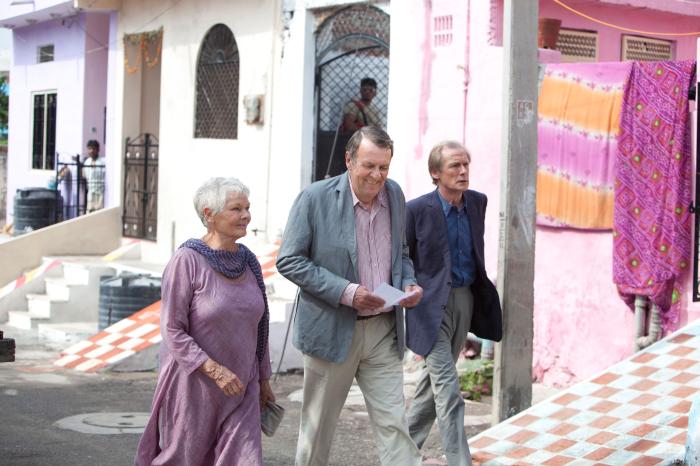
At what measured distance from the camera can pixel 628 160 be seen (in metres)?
8.88

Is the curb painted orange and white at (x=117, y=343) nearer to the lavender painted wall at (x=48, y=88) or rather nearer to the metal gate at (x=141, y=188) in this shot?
the metal gate at (x=141, y=188)

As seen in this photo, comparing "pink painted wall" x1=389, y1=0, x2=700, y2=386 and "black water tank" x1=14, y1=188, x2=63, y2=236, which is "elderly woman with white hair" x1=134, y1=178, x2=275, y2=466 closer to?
"pink painted wall" x1=389, y1=0, x2=700, y2=386

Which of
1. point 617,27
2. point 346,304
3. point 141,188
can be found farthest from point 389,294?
point 141,188

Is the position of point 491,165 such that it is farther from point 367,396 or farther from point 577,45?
point 367,396

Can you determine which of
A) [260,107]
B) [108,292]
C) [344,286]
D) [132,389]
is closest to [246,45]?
[260,107]

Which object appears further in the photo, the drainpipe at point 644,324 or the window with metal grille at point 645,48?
the window with metal grille at point 645,48

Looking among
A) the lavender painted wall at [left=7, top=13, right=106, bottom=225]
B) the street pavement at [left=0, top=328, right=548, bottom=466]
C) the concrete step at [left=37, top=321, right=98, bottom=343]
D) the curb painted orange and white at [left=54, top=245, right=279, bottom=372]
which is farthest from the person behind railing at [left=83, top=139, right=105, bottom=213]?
the street pavement at [left=0, top=328, right=548, bottom=466]

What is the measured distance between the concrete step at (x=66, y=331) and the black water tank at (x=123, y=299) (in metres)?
0.75

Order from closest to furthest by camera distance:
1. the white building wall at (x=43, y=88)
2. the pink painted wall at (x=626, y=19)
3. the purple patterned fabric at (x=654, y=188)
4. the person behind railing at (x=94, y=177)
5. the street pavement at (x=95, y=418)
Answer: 1. the street pavement at (x=95, y=418)
2. the purple patterned fabric at (x=654, y=188)
3. the pink painted wall at (x=626, y=19)
4. the person behind railing at (x=94, y=177)
5. the white building wall at (x=43, y=88)

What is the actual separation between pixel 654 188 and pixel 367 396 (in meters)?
4.03

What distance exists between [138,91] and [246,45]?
12.7ft

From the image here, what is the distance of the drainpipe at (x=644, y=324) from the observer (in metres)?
8.69

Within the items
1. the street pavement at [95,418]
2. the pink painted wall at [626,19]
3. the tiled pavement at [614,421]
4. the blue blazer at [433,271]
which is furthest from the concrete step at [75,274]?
the blue blazer at [433,271]

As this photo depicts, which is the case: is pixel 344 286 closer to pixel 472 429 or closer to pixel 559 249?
pixel 472 429
